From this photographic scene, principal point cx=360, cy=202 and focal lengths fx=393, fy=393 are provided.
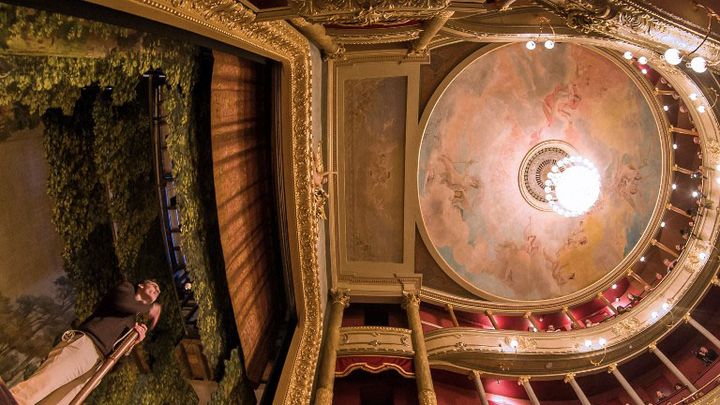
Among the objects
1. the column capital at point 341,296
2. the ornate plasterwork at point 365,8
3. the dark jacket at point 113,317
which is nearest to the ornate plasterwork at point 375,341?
the column capital at point 341,296

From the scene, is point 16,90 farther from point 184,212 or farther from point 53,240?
point 184,212

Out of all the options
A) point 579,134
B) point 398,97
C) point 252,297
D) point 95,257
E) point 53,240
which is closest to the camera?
point 53,240

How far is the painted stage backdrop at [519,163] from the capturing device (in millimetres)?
8883

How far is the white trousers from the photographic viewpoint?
8.62 feet

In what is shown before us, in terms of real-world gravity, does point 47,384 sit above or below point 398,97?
below

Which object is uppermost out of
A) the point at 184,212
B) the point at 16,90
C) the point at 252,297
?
the point at 16,90

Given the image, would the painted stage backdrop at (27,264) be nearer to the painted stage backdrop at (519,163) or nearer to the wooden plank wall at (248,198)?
the wooden plank wall at (248,198)

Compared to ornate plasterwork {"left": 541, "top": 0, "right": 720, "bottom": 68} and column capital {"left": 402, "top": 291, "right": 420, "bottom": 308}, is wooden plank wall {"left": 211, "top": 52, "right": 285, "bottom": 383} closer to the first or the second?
column capital {"left": 402, "top": 291, "right": 420, "bottom": 308}

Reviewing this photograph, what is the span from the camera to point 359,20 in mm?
3719

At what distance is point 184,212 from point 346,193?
489 cm

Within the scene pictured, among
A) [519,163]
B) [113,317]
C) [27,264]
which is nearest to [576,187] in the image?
[519,163]

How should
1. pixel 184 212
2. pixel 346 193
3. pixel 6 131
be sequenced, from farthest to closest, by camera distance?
pixel 346 193 < pixel 184 212 < pixel 6 131

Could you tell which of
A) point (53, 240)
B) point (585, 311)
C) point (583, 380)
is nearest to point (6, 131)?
point (53, 240)

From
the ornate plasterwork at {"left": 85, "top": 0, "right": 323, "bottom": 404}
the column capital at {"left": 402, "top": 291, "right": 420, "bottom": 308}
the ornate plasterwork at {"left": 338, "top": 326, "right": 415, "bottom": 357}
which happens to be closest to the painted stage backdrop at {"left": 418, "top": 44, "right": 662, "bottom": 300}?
the column capital at {"left": 402, "top": 291, "right": 420, "bottom": 308}
